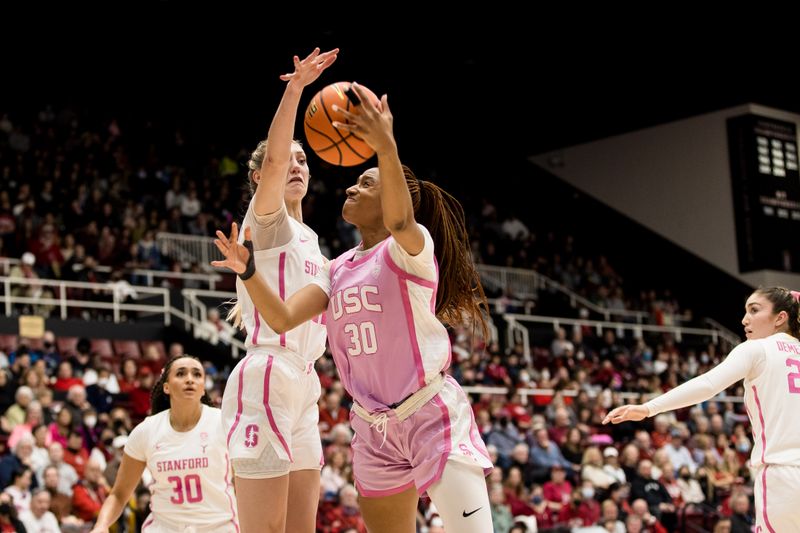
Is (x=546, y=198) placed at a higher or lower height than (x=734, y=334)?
higher

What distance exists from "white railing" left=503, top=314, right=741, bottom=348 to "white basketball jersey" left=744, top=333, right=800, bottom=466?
13.3 meters

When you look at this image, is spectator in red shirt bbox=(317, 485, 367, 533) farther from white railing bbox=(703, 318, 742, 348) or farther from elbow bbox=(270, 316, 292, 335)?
white railing bbox=(703, 318, 742, 348)

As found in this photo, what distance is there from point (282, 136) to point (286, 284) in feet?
2.14

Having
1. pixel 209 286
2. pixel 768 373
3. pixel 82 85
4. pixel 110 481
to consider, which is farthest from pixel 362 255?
pixel 82 85

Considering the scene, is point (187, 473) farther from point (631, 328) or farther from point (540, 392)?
point (631, 328)

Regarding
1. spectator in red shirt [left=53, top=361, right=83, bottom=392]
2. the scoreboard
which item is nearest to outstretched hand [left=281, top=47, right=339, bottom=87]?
spectator in red shirt [left=53, top=361, right=83, bottom=392]

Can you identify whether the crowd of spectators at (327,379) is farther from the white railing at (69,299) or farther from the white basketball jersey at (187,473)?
the white basketball jersey at (187,473)

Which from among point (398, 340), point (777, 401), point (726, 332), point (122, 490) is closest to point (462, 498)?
point (398, 340)

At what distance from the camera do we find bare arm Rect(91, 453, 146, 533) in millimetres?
5777

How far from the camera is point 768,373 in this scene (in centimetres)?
531

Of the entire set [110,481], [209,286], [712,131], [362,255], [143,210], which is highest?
[712,131]

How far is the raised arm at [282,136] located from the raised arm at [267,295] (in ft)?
1.27

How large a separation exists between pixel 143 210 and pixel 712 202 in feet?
39.0

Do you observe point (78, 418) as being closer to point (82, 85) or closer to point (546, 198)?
point (82, 85)
